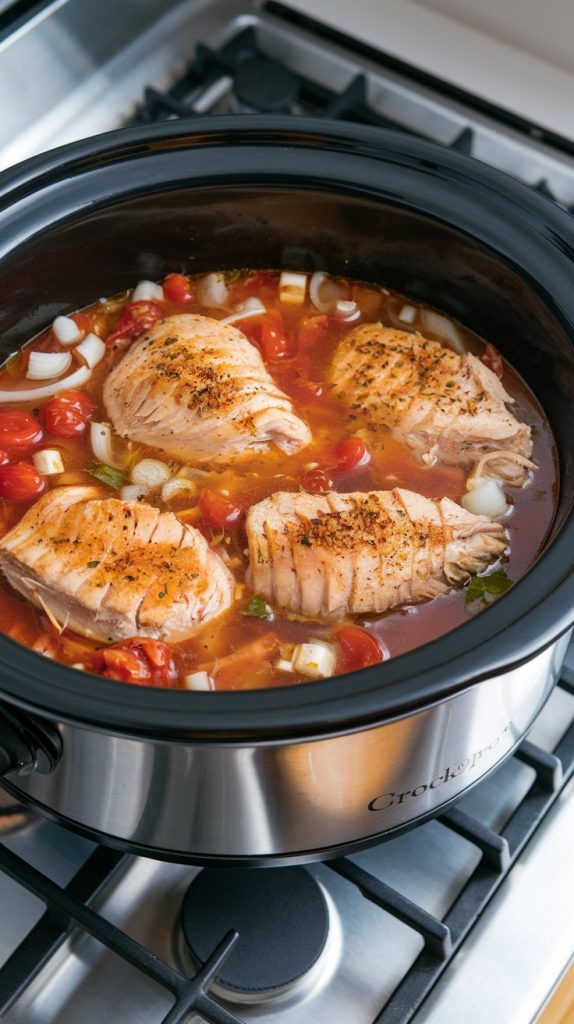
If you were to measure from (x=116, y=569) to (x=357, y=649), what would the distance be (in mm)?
386

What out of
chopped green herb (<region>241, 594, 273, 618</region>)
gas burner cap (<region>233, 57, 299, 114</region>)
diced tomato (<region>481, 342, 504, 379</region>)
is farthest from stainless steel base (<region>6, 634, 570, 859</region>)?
gas burner cap (<region>233, 57, 299, 114</region>)

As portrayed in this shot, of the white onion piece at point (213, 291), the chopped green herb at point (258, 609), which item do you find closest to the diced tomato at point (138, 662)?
the chopped green herb at point (258, 609)

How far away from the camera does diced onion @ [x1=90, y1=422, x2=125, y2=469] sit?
1997 mm

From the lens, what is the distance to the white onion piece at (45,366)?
2092 millimetres

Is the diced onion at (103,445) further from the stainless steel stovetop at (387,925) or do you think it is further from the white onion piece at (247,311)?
the stainless steel stovetop at (387,925)

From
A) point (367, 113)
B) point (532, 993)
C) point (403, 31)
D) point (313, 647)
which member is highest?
point (403, 31)

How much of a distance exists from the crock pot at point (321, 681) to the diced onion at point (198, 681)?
0.21 meters

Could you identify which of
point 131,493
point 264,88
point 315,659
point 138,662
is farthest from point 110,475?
point 264,88

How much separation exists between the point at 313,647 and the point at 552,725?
550 millimetres

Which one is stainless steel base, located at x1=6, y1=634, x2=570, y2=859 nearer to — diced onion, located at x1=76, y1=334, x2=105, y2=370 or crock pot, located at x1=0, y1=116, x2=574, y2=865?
crock pot, located at x1=0, y1=116, x2=574, y2=865

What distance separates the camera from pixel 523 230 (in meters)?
1.85

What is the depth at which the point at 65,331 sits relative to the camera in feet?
7.04

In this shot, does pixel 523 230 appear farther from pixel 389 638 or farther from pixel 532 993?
pixel 532 993

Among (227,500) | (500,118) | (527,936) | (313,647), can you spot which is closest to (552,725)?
(527,936)
